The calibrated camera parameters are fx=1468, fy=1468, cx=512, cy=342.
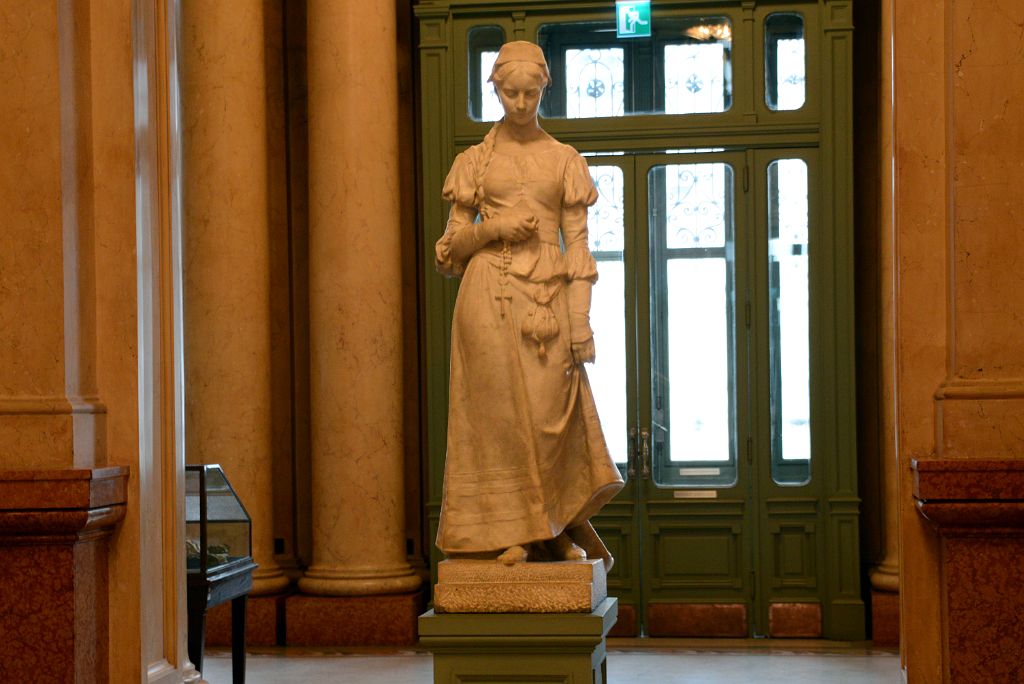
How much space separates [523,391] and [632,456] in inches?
203

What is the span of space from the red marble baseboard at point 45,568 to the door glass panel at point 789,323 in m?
6.93

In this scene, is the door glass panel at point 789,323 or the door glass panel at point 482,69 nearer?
the door glass panel at point 789,323

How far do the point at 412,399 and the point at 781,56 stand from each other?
394 cm

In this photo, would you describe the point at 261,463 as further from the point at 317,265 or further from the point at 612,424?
the point at 612,424

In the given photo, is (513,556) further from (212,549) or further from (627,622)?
(627,622)

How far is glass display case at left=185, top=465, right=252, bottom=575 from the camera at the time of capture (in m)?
7.04

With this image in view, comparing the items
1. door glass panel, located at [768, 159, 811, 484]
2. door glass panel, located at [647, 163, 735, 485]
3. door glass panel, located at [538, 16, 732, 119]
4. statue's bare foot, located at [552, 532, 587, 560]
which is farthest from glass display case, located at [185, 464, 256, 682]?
door glass panel, located at [538, 16, 732, 119]

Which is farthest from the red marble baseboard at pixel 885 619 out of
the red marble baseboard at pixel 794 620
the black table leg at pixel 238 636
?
the black table leg at pixel 238 636

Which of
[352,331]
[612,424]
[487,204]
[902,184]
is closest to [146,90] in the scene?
[487,204]

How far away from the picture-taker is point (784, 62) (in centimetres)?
1107

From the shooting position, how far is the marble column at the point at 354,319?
418 inches

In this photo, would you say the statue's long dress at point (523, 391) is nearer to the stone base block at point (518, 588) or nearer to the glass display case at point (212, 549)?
the stone base block at point (518, 588)

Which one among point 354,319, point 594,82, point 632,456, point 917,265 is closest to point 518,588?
point 917,265

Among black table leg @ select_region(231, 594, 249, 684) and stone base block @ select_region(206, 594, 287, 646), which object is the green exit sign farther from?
black table leg @ select_region(231, 594, 249, 684)
